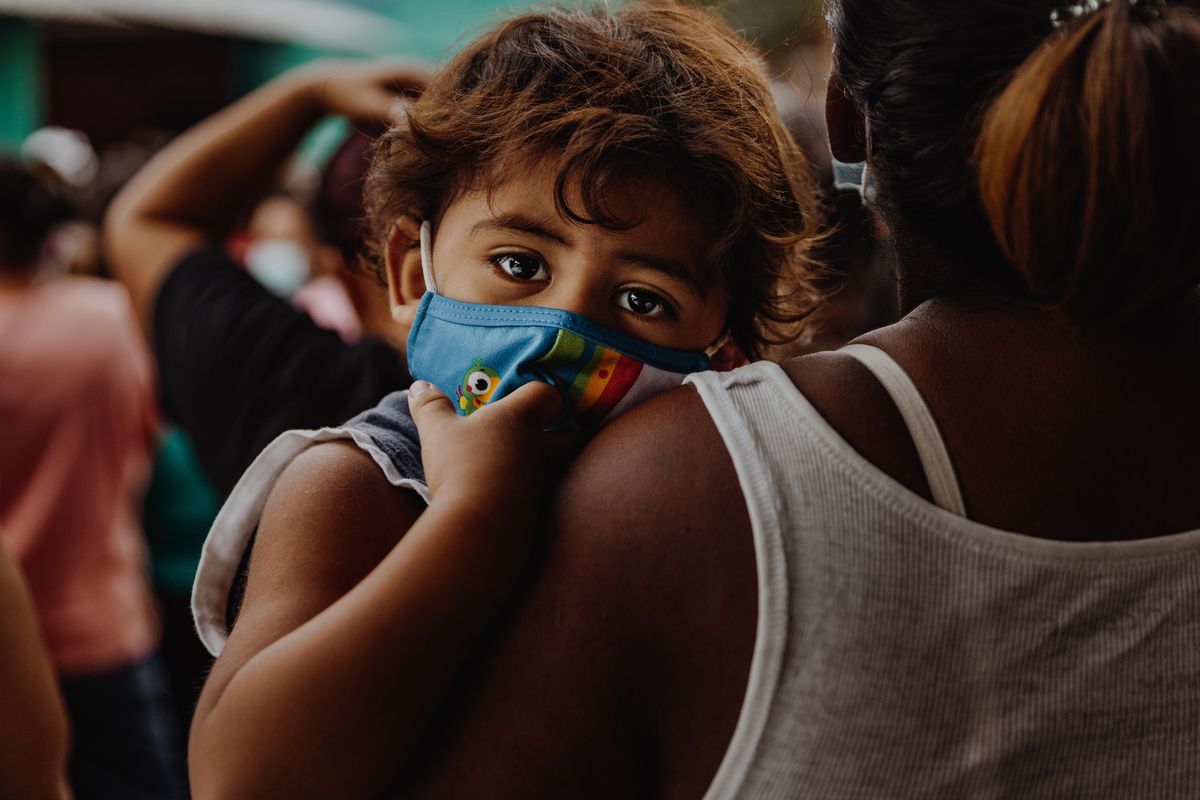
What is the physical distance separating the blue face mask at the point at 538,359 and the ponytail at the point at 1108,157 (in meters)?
0.54

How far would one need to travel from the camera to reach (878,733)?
1097 mm

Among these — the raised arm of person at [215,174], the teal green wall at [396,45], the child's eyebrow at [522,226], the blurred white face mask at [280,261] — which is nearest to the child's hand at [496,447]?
the child's eyebrow at [522,226]

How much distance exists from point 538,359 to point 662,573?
0.43 m

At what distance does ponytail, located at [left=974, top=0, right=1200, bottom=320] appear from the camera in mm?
1059

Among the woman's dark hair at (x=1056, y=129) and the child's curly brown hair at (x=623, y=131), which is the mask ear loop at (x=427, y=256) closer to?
the child's curly brown hair at (x=623, y=131)

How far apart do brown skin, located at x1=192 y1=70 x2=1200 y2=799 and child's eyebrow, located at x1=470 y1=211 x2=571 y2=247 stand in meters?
0.45

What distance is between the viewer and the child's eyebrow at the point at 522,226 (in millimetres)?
1585

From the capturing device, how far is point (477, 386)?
155 cm

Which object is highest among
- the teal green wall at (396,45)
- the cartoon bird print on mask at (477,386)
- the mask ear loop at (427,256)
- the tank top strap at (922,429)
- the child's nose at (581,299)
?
the tank top strap at (922,429)

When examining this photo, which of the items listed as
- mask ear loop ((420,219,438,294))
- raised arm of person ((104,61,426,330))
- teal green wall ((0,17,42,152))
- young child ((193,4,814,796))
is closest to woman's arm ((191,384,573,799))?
young child ((193,4,814,796))

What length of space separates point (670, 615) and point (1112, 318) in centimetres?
50

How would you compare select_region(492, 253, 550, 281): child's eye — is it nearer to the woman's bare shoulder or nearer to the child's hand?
the child's hand

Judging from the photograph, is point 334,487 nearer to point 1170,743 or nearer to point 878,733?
point 878,733

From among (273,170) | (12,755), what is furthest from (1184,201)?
(273,170)
